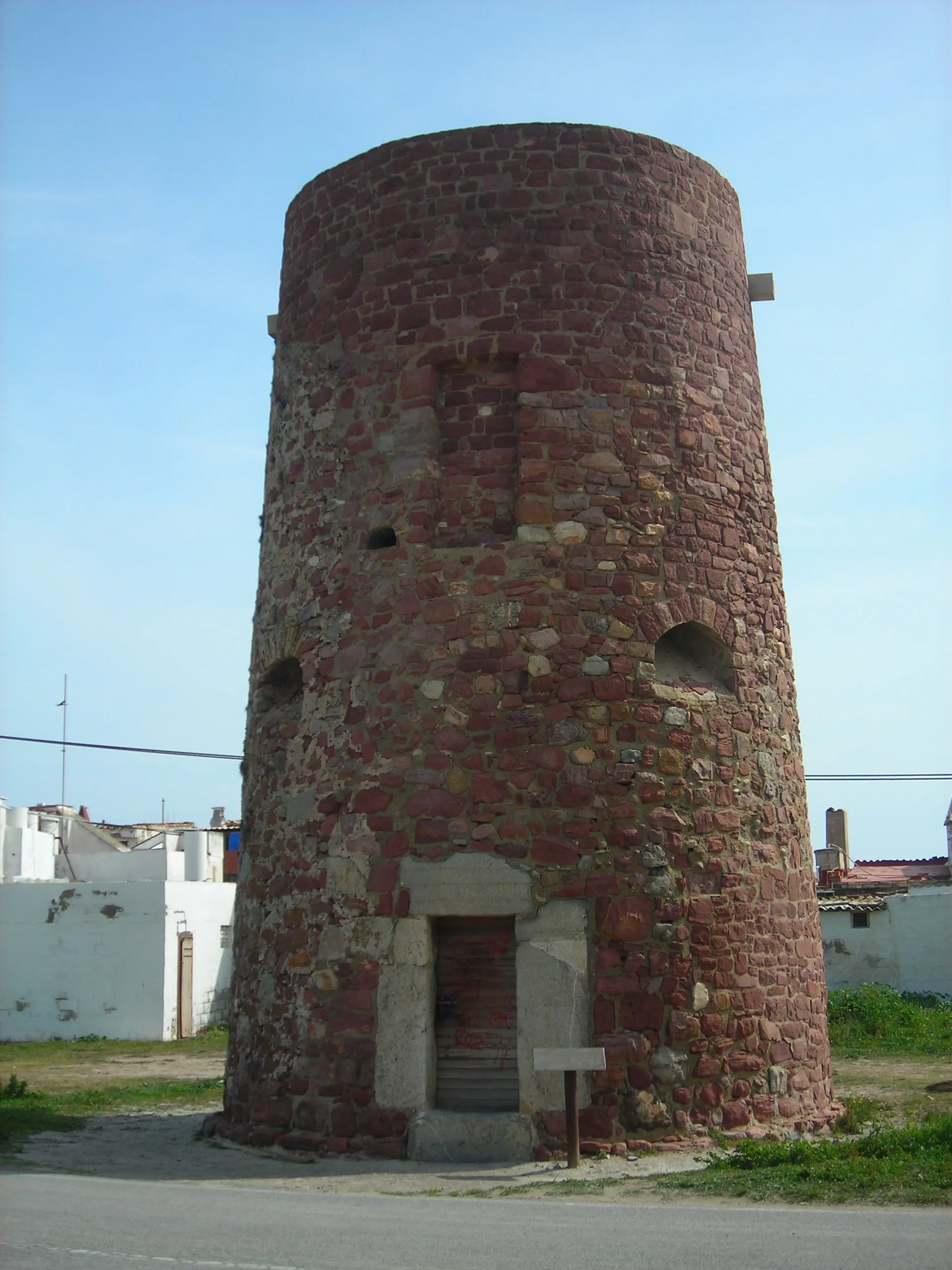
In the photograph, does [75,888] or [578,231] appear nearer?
[578,231]

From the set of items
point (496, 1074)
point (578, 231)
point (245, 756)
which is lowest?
point (496, 1074)

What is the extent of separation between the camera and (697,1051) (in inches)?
350

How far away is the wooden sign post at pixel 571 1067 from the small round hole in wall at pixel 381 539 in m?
3.67

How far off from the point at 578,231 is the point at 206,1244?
280 inches

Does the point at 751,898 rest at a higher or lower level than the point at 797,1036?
higher

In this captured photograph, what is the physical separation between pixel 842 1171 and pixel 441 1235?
2354 mm

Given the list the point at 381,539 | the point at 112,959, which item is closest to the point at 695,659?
the point at 381,539

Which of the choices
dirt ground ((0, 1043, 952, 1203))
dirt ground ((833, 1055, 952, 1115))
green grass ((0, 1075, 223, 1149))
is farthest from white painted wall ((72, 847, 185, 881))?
dirt ground ((833, 1055, 952, 1115))

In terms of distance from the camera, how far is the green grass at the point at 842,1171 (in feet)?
22.9

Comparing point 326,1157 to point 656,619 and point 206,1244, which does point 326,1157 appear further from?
point 656,619

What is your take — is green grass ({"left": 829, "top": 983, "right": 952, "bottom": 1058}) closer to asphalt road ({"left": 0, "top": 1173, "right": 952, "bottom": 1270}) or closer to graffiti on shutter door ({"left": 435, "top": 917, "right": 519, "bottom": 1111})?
graffiti on shutter door ({"left": 435, "top": 917, "right": 519, "bottom": 1111})

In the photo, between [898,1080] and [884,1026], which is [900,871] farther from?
[898,1080]

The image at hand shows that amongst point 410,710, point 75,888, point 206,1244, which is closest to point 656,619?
point 410,710

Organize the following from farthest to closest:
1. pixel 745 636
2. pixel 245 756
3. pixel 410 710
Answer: pixel 245 756 → pixel 745 636 → pixel 410 710
